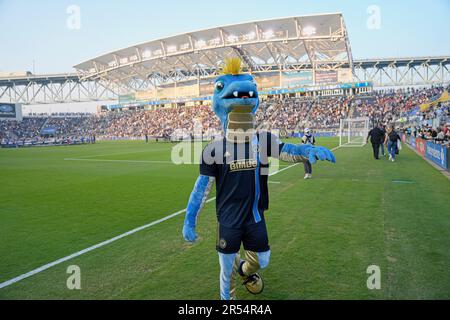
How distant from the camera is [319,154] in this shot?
9.83 feet

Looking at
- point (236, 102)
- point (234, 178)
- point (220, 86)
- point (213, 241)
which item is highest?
point (220, 86)

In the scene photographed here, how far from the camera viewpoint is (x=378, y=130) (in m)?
15.8

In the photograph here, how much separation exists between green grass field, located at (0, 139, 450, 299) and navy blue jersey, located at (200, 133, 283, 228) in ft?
3.88

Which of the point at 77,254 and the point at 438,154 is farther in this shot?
the point at 438,154

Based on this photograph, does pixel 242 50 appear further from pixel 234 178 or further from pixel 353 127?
pixel 234 178

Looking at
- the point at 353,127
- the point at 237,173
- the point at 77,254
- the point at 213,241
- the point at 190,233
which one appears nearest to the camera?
the point at 237,173

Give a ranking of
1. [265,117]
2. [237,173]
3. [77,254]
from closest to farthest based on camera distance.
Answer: [237,173]
[77,254]
[265,117]

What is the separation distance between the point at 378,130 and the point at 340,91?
3430 cm

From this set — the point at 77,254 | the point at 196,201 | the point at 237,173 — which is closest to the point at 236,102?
the point at 237,173

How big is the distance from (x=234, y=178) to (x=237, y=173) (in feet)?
0.18

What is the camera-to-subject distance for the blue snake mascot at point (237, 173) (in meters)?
2.93

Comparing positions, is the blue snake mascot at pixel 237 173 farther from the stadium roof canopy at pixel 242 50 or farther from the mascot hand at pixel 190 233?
the stadium roof canopy at pixel 242 50
